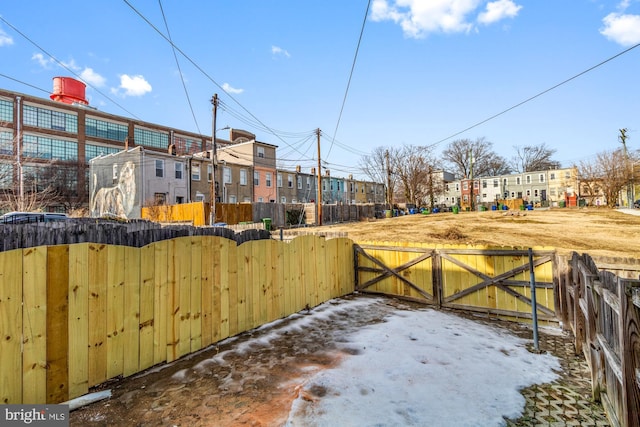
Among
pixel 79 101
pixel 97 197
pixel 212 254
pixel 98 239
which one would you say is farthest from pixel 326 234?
pixel 97 197

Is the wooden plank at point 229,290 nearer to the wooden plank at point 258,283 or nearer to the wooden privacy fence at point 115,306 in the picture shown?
the wooden privacy fence at point 115,306

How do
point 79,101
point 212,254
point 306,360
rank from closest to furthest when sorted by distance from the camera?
1. point 306,360
2. point 212,254
3. point 79,101

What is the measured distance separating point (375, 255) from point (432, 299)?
5.71 feet

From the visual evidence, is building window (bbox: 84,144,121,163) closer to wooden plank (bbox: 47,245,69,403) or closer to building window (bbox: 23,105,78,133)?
building window (bbox: 23,105,78,133)

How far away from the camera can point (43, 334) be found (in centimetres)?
299

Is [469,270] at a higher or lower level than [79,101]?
lower

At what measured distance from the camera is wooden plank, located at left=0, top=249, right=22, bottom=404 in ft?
9.05

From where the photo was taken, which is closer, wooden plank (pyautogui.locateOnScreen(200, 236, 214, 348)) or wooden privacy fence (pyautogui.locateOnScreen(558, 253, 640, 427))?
wooden privacy fence (pyautogui.locateOnScreen(558, 253, 640, 427))

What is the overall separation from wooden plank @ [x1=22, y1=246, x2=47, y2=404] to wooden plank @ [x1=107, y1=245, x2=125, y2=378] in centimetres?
58

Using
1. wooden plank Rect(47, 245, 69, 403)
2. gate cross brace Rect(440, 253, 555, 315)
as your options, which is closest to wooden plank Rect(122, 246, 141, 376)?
wooden plank Rect(47, 245, 69, 403)

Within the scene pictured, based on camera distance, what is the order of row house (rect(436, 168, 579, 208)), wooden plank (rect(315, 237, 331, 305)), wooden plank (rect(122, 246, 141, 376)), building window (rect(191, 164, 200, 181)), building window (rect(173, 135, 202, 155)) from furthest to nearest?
row house (rect(436, 168, 579, 208)) < building window (rect(173, 135, 202, 155)) < building window (rect(191, 164, 200, 181)) < wooden plank (rect(315, 237, 331, 305)) < wooden plank (rect(122, 246, 141, 376))

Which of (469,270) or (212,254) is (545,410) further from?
(212,254)

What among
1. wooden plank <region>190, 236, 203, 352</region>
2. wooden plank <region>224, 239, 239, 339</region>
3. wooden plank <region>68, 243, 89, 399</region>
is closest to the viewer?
wooden plank <region>68, 243, 89, 399</region>

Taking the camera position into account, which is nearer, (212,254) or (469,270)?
(212,254)
